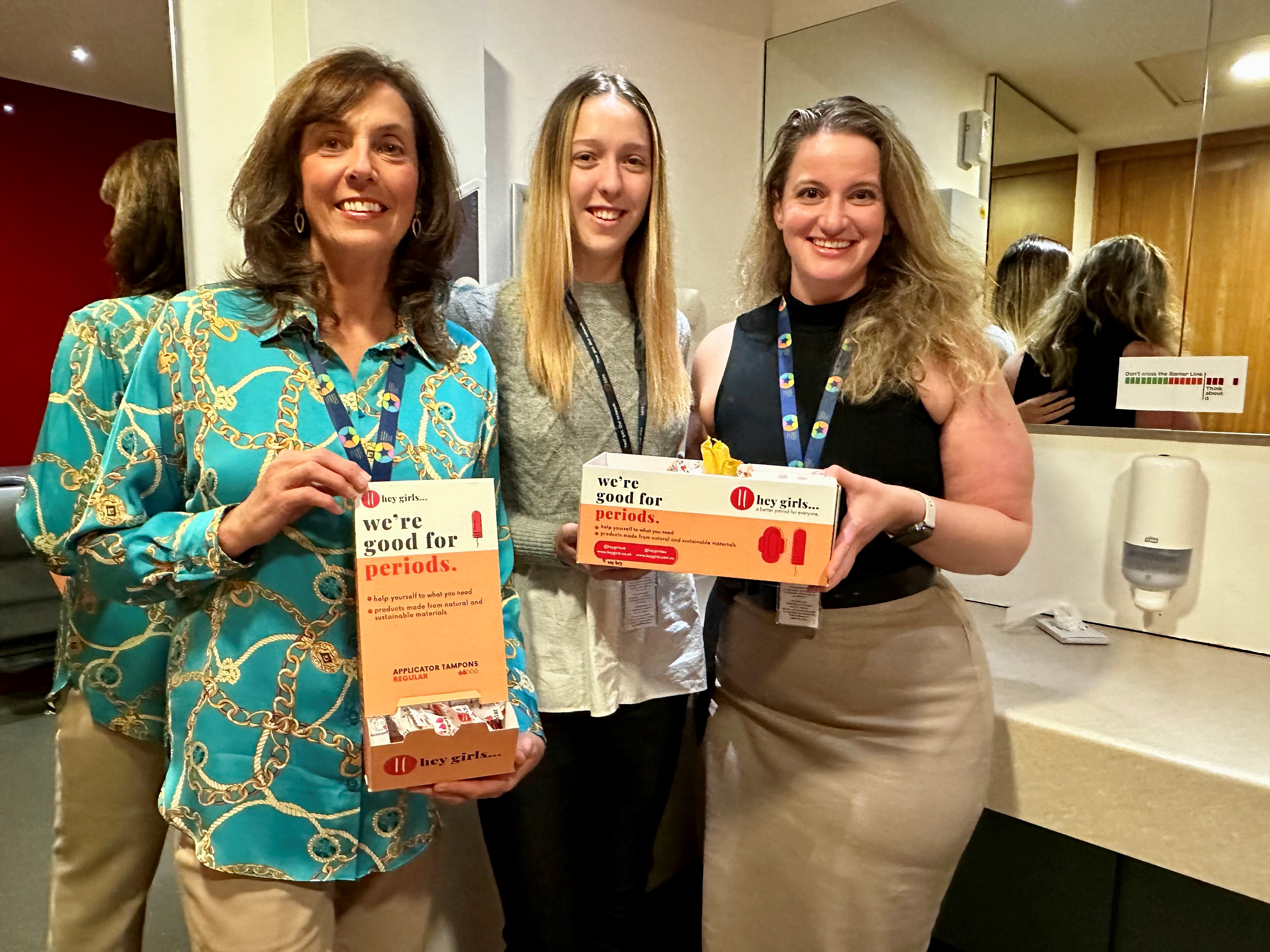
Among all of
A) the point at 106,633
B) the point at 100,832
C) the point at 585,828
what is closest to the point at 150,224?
the point at 106,633

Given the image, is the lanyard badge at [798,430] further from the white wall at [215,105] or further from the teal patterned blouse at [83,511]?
the white wall at [215,105]

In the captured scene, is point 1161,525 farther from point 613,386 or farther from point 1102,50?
point 613,386

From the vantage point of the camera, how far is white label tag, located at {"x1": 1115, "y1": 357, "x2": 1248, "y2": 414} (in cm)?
154

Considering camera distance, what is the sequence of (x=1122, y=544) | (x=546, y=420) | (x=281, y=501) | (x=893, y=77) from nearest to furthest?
1. (x=281, y=501)
2. (x=546, y=420)
3. (x=1122, y=544)
4. (x=893, y=77)

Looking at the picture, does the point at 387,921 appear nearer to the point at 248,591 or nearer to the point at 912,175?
the point at 248,591

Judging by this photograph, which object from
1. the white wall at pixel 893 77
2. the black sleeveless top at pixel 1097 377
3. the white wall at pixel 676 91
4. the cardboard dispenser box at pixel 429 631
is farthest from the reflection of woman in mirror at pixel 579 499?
the black sleeveless top at pixel 1097 377

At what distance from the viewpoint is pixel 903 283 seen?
1.15 metres

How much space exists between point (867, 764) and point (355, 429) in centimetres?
84

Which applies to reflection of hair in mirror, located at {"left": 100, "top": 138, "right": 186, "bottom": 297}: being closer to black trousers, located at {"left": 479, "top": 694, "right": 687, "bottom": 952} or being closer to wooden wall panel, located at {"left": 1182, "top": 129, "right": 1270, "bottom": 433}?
black trousers, located at {"left": 479, "top": 694, "right": 687, "bottom": 952}

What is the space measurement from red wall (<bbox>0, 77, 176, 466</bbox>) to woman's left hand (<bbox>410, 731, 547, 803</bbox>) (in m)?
1.00

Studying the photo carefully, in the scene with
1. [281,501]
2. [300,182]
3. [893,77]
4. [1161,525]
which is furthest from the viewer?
[893,77]

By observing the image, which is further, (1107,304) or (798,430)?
(1107,304)

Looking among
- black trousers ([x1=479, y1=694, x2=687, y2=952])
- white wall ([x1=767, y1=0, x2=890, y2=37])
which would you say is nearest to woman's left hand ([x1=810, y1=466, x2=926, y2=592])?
black trousers ([x1=479, y1=694, x2=687, y2=952])

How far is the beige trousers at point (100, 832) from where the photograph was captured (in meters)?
1.14
